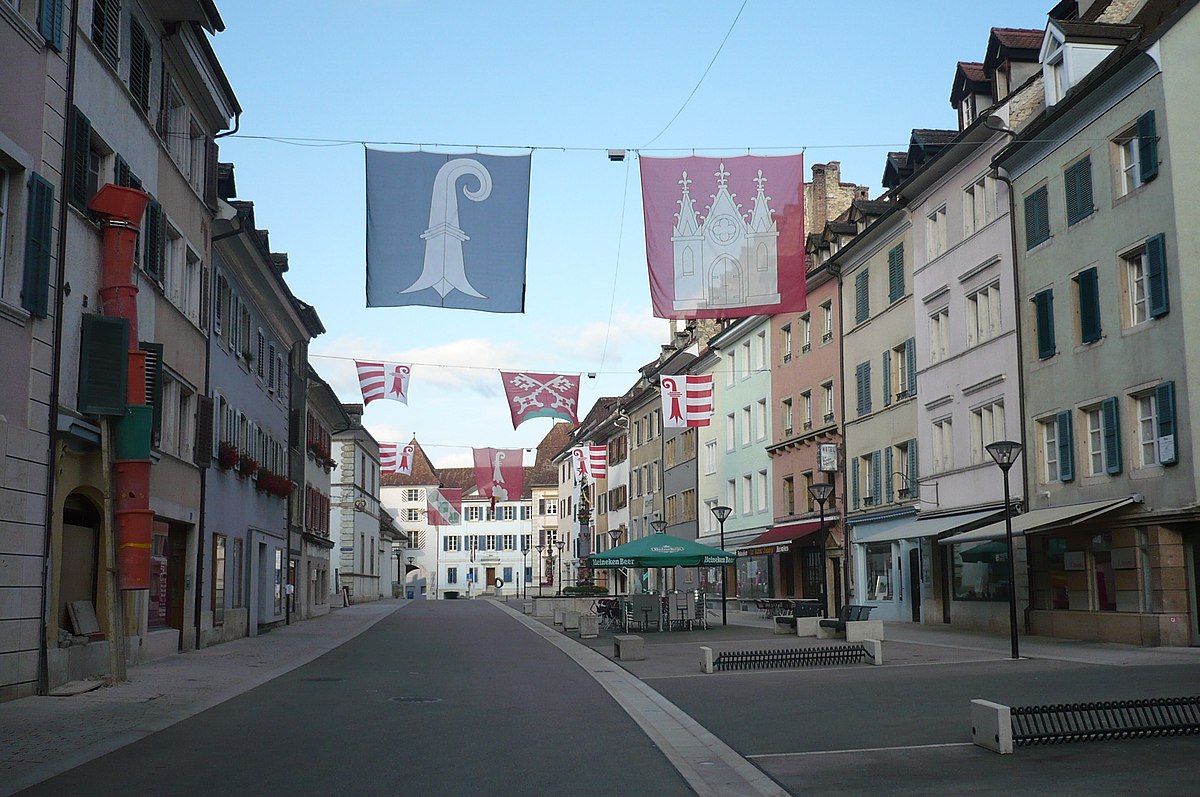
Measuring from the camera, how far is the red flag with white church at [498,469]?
56.1 m

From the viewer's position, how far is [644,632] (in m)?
32.8

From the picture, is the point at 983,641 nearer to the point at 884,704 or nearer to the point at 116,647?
the point at 884,704

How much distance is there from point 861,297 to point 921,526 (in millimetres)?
9511

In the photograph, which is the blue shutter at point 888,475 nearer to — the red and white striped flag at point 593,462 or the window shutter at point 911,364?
the window shutter at point 911,364

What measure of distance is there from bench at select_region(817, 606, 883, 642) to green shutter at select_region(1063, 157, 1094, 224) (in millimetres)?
9407

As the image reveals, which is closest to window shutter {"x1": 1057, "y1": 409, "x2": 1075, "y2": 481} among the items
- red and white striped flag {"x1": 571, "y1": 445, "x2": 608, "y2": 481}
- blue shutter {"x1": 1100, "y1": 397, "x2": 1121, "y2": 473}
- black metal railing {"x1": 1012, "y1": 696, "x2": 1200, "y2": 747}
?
blue shutter {"x1": 1100, "y1": 397, "x2": 1121, "y2": 473}

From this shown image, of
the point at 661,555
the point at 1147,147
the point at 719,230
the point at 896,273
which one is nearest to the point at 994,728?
the point at 719,230

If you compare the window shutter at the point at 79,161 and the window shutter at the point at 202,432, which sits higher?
the window shutter at the point at 79,161

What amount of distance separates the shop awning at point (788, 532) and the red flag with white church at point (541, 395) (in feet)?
38.2

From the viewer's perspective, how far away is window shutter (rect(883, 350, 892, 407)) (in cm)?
3688

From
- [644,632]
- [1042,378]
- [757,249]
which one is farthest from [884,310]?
[757,249]

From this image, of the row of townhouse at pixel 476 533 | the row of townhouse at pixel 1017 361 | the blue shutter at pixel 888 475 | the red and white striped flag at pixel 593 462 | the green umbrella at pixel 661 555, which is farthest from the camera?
the row of townhouse at pixel 476 533

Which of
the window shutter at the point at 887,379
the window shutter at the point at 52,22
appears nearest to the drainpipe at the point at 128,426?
the window shutter at the point at 52,22

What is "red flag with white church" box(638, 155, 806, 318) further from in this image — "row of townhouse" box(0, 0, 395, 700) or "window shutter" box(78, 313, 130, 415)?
"window shutter" box(78, 313, 130, 415)
